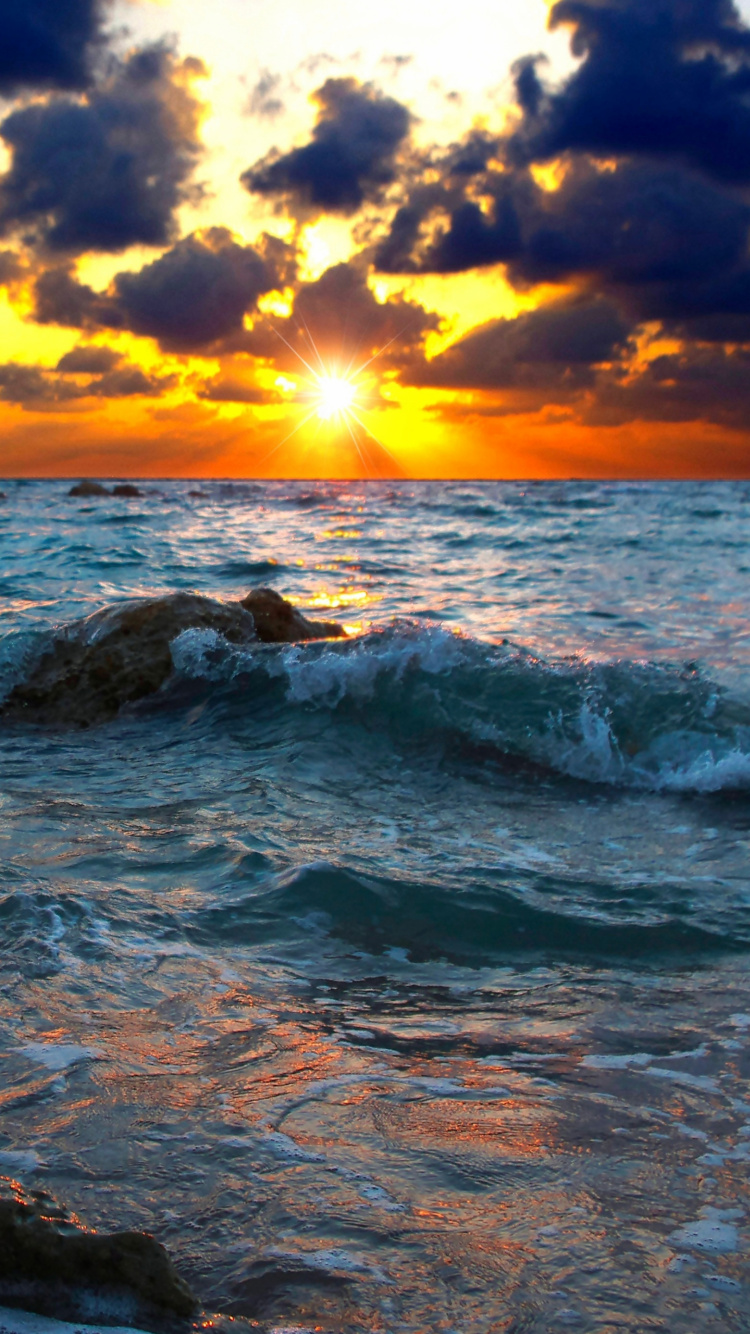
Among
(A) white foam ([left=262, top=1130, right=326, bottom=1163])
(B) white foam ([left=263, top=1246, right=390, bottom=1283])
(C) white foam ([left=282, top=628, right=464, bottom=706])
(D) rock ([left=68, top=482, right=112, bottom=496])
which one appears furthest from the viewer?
(D) rock ([left=68, top=482, right=112, bottom=496])

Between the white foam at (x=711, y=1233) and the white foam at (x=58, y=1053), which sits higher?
the white foam at (x=58, y=1053)

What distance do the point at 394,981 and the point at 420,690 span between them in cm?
376

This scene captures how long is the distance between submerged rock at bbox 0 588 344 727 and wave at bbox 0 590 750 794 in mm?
11

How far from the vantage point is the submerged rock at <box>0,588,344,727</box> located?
691cm

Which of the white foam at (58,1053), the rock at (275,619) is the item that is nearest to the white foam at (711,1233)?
the white foam at (58,1053)

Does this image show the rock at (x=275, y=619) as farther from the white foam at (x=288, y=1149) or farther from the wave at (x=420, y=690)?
the white foam at (x=288, y=1149)

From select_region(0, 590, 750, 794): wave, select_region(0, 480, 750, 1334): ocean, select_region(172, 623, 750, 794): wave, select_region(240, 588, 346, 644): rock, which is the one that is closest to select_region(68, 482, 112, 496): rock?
select_region(240, 588, 346, 644): rock

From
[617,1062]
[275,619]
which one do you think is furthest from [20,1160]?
[275,619]

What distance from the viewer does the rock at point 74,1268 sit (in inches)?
56.9

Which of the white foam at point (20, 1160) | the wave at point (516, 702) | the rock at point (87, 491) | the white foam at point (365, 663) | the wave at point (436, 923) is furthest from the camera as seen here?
the rock at point (87, 491)

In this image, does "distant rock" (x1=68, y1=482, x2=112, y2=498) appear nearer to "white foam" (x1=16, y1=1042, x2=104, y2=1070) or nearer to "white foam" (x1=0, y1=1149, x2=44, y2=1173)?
"white foam" (x1=16, y1=1042, x2=104, y2=1070)

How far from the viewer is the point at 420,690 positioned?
6.64 metres

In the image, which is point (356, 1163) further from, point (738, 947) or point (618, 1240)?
point (738, 947)

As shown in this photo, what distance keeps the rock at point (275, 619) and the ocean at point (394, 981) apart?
77 cm
